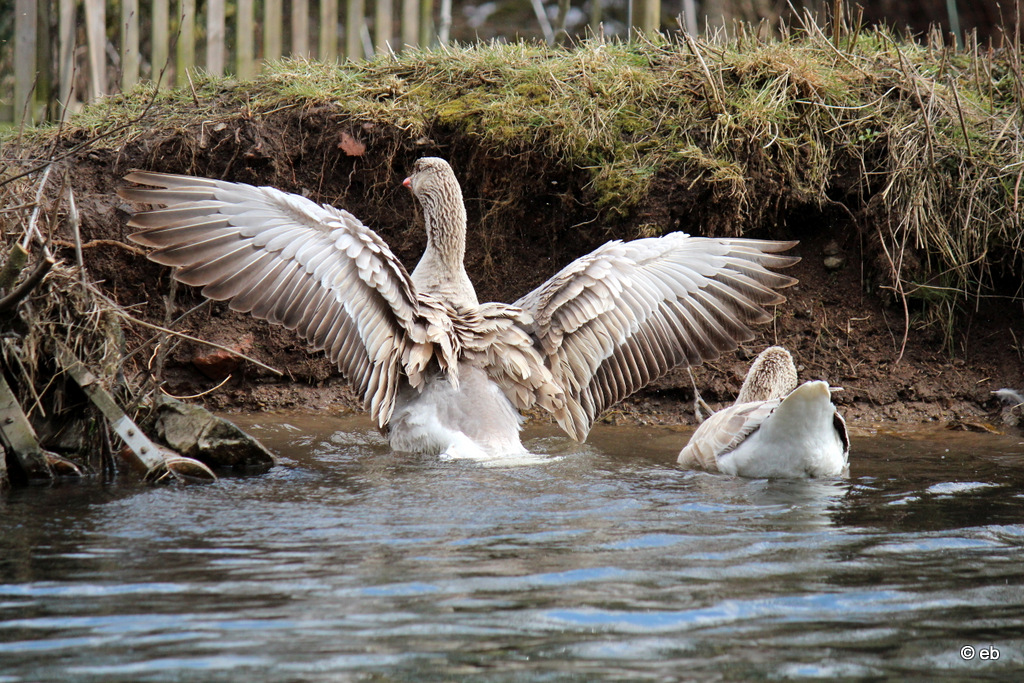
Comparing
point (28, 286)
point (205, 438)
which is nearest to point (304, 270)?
point (205, 438)

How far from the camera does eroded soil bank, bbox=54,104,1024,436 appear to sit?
7.10 metres

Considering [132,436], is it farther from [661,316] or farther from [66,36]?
[66,36]

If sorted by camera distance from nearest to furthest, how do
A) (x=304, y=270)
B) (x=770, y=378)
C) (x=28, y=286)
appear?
(x=28, y=286) → (x=304, y=270) → (x=770, y=378)

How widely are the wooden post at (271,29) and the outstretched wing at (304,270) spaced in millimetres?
3391

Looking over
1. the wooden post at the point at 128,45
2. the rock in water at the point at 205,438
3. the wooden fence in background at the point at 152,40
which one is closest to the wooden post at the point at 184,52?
the wooden fence in background at the point at 152,40

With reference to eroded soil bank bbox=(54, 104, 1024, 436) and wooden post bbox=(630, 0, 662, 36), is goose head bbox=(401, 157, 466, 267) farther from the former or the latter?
wooden post bbox=(630, 0, 662, 36)

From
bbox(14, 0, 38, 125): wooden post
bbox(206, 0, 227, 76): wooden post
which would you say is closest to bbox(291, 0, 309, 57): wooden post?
bbox(206, 0, 227, 76): wooden post

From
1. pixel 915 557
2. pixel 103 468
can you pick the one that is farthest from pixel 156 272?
pixel 915 557

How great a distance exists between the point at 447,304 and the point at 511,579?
2.98 metres

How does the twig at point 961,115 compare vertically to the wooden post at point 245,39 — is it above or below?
below

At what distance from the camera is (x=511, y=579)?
323 cm

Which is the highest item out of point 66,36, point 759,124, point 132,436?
point 66,36

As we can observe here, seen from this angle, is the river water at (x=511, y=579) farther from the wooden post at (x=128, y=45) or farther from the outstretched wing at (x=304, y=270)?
the wooden post at (x=128, y=45)

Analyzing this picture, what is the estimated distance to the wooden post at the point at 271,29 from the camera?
8578 mm
